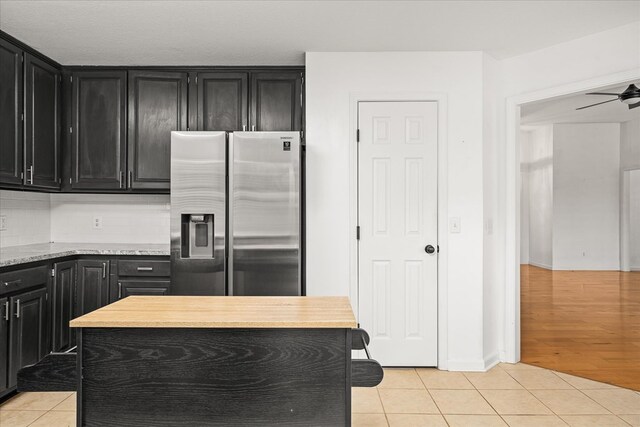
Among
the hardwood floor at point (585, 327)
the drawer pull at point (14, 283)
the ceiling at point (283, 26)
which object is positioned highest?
the ceiling at point (283, 26)

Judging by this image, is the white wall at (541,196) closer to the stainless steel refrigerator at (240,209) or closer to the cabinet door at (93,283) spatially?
the stainless steel refrigerator at (240,209)

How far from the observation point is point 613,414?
2.74 metres

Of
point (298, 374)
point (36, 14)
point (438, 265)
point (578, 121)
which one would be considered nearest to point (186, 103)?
point (36, 14)

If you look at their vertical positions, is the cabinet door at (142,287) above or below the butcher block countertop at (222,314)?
below

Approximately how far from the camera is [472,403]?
2895 millimetres

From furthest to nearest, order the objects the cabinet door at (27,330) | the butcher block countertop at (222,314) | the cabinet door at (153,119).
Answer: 1. the cabinet door at (153,119)
2. the cabinet door at (27,330)
3. the butcher block countertop at (222,314)

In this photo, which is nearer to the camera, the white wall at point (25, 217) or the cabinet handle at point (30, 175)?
the cabinet handle at point (30, 175)

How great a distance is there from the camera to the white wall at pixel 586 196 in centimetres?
870

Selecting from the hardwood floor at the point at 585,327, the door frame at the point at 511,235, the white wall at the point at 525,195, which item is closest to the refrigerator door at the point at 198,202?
the door frame at the point at 511,235

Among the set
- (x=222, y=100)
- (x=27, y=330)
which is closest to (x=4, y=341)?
(x=27, y=330)

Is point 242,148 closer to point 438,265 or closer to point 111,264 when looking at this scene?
point 111,264

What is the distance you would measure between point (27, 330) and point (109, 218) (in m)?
1.42

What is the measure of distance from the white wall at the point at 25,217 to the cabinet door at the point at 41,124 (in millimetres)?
364

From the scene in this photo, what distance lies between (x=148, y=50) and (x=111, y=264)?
68.3 inches
